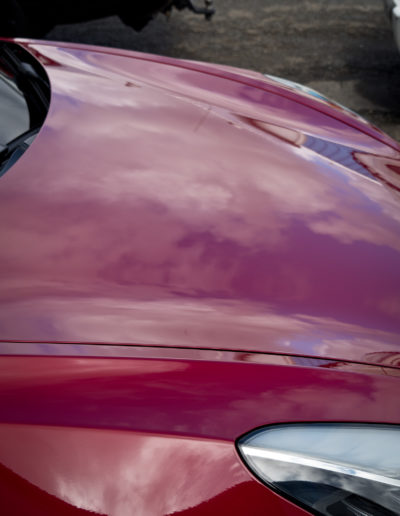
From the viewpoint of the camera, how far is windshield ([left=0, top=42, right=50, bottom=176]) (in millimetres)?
1871

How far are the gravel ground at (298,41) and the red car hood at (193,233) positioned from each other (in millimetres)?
2613

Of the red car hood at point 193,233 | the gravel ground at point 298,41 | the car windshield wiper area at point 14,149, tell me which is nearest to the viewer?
the red car hood at point 193,233

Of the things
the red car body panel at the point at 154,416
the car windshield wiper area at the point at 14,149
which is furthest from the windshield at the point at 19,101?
the red car body panel at the point at 154,416

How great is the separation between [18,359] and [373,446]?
25.6 inches

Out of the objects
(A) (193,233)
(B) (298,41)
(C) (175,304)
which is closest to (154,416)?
(C) (175,304)

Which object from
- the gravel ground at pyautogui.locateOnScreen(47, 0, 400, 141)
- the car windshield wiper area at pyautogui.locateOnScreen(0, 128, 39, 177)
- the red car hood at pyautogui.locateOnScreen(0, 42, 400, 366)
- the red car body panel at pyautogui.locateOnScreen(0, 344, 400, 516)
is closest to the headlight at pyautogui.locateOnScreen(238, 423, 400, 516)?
the red car body panel at pyautogui.locateOnScreen(0, 344, 400, 516)

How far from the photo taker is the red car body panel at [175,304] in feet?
3.82

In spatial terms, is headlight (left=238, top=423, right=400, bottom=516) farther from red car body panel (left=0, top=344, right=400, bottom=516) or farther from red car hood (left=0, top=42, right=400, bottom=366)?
red car hood (left=0, top=42, right=400, bottom=366)

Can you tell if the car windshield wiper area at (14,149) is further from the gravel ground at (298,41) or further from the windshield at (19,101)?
the gravel ground at (298,41)

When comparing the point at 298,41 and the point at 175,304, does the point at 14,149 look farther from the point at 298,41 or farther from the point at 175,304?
the point at 298,41

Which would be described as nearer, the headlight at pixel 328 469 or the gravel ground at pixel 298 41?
the headlight at pixel 328 469

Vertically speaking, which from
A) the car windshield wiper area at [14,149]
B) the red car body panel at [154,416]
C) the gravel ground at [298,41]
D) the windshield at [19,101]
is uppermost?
the gravel ground at [298,41]

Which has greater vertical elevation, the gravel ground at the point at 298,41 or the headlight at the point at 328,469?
the gravel ground at the point at 298,41

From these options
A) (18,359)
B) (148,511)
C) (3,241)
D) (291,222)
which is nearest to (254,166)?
(291,222)
